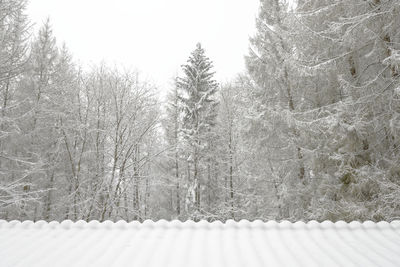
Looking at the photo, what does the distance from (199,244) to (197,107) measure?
35.2 ft

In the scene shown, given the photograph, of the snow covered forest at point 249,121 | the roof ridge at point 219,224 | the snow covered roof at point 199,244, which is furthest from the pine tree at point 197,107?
the snow covered roof at point 199,244

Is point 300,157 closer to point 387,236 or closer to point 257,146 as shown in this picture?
point 257,146

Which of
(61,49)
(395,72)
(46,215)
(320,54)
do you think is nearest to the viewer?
(395,72)

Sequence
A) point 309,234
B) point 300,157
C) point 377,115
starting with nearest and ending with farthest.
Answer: point 309,234
point 377,115
point 300,157

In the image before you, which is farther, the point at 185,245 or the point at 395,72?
the point at 395,72

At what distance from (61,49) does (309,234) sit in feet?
48.7

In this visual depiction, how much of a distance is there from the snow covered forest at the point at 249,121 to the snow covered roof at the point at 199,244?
2584mm

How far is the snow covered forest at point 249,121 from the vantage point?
5.75 metres

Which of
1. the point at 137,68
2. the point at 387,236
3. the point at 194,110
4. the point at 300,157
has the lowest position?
the point at 387,236

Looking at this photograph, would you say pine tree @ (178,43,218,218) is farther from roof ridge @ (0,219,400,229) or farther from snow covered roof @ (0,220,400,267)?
snow covered roof @ (0,220,400,267)

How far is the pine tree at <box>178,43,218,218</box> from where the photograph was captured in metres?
13.2

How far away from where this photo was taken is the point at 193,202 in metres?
12.6

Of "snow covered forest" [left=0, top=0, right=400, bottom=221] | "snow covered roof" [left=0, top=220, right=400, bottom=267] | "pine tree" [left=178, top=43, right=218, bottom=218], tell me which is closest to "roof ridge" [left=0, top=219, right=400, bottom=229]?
"snow covered roof" [left=0, top=220, right=400, bottom=267]

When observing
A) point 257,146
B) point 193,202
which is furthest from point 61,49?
point 257,146
